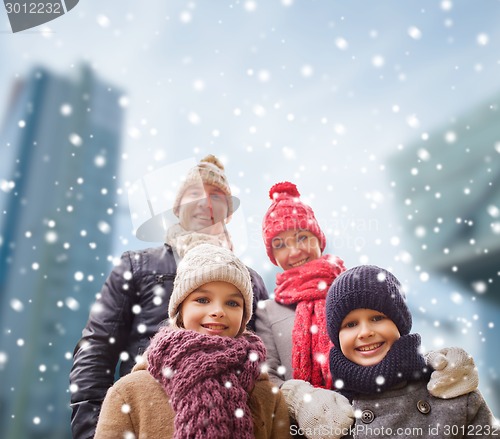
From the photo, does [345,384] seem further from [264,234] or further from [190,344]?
[264,234]

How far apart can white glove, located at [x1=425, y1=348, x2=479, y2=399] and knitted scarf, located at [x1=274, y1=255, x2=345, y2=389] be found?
1.10ft

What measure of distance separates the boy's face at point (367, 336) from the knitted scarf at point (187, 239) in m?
0.57

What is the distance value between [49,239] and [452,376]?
875 centimetres

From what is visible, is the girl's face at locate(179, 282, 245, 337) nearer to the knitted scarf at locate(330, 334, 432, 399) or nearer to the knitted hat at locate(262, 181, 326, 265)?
the knitted scarf at locate(330, 334, 432, 399)

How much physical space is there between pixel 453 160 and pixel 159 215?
4.95m

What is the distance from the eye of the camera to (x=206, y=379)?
3.39 ft

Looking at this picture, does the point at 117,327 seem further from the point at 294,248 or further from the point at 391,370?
the point at 391,370

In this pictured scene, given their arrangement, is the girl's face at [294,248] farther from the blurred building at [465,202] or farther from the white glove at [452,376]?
the blurred building at [465,202]

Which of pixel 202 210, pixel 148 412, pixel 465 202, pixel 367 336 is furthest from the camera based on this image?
pixel 465 202

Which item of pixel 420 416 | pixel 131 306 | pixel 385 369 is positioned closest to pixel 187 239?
pixel 131 306

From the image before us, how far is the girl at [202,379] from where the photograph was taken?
3.26ft

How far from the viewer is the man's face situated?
5.44 ft

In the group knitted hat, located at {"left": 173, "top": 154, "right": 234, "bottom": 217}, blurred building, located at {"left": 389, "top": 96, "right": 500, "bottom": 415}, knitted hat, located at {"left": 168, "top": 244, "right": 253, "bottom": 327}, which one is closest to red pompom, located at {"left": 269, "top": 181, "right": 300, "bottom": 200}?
knitted hat, located at {"left": 173, "top": 154, "right": 234, "bottom": 217}

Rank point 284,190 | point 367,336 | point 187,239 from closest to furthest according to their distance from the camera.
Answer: point 367,336 → point 187,239 → point 284,190
